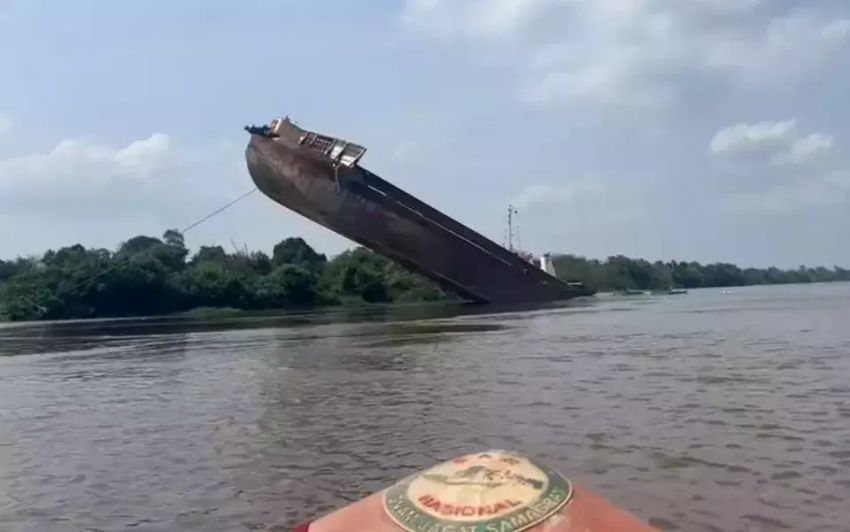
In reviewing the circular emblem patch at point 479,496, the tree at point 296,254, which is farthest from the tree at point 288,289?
the circular emblem patch at point 479,496

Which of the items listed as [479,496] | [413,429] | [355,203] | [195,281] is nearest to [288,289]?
[195,281]

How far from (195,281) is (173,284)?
4.85 ft

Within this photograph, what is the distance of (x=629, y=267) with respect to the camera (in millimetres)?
69438

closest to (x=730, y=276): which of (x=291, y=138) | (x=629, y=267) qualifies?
(x=629, y=267)

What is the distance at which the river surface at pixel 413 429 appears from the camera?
4.64 m

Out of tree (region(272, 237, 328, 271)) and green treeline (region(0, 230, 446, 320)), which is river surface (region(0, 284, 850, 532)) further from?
tree (region(272, 237, 328, 271))

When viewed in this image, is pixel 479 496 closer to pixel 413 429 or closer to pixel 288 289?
pixel 413 429

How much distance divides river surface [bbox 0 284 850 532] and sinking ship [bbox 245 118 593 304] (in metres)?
12.2

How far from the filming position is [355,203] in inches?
1024

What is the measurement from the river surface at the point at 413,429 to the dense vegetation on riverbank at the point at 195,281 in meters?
26.0

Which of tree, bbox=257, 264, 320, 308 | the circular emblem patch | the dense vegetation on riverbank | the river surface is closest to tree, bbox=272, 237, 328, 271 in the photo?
the dense vegetation on riverbank

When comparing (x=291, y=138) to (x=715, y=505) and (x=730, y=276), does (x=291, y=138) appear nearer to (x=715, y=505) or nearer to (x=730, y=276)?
(x=715, y=505)

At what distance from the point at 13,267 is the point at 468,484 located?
177 feet

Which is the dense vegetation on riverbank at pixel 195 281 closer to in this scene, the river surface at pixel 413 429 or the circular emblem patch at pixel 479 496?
the river surface at pixel 413 429
